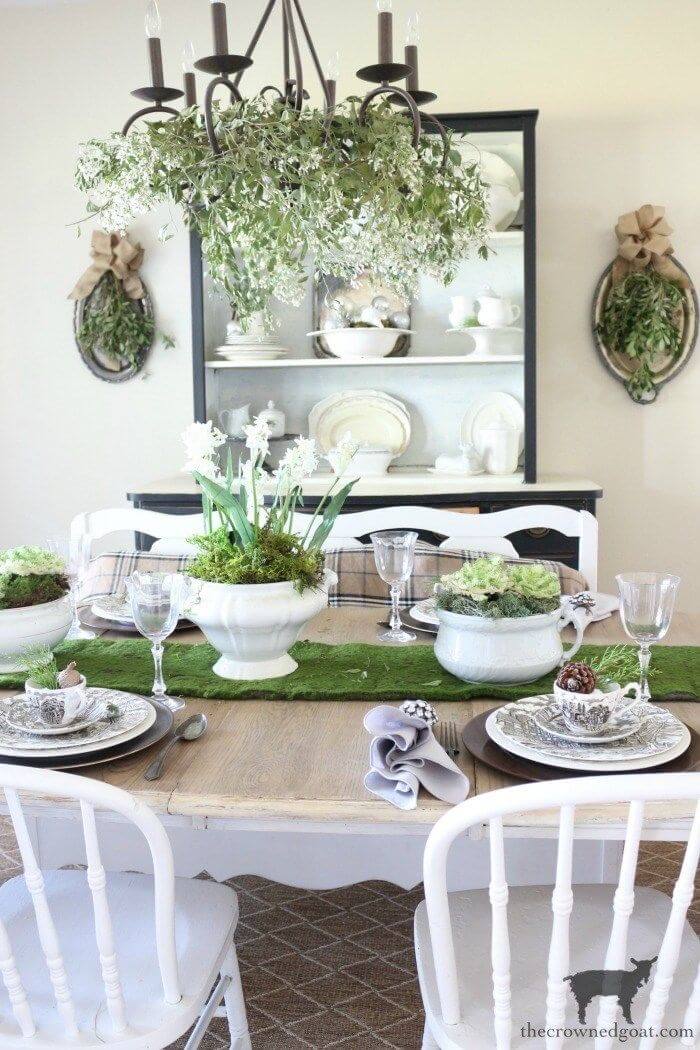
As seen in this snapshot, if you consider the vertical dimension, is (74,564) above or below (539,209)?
below

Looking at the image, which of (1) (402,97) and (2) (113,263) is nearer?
(1) (402,97)

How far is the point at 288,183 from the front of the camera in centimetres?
163

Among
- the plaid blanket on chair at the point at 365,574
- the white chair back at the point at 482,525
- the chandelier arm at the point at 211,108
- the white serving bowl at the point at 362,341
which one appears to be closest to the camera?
the chandelier arm at the point at 211,108

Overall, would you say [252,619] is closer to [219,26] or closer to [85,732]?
[85,732]

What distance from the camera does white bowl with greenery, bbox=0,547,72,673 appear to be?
1.64 metres

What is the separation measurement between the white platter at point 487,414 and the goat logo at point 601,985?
8.22 feet

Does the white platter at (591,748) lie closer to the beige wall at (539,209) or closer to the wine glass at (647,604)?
the wine glass at (647,604)

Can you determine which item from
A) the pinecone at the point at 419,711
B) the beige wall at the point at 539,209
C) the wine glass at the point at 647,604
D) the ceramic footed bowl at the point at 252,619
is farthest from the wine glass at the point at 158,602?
Result: the beige wall at the point at 539,209

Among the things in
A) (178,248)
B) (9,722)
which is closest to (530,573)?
(9,722)

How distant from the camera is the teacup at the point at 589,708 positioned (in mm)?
1278

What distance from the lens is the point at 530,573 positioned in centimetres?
155

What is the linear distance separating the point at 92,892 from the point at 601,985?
0.60 meters

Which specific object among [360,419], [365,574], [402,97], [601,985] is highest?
[402,97]

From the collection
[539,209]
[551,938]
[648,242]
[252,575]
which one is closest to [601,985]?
[551,938]
